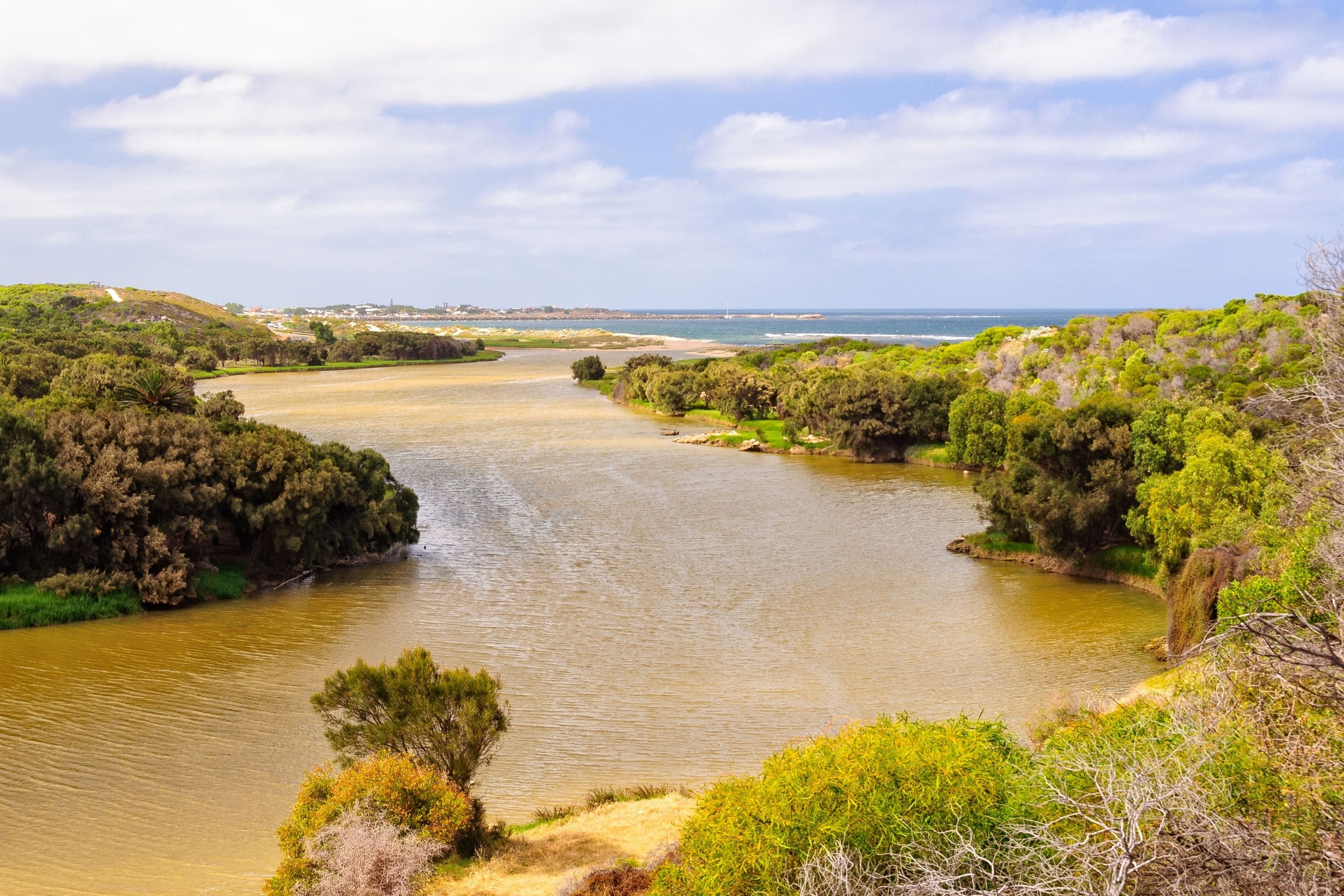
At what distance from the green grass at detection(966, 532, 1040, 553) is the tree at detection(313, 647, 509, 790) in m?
23.4

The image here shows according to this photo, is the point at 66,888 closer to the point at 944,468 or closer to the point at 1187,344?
the point at 944,468

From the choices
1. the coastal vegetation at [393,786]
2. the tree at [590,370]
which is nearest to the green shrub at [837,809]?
the coastal vegetation at [393,786]

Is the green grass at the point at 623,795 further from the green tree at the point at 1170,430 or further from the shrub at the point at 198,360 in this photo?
the shrub at the point at 198,360

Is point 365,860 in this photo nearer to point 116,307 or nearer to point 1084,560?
point 1084,560

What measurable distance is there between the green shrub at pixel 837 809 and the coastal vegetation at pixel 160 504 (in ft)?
76.6

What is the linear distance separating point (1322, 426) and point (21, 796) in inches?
765

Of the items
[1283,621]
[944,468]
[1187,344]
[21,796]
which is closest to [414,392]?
[944,468]

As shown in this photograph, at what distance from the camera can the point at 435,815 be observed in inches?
513

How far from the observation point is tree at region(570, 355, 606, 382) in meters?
112

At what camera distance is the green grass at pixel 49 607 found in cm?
2655

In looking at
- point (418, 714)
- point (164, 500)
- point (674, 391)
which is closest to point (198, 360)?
point (674, 391)

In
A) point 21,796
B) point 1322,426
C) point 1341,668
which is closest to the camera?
point 1341,668

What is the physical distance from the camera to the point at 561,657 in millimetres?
24375

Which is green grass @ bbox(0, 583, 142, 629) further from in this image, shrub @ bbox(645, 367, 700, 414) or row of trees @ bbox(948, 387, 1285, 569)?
shrub @ bbox(645, 367, 700, 414)
